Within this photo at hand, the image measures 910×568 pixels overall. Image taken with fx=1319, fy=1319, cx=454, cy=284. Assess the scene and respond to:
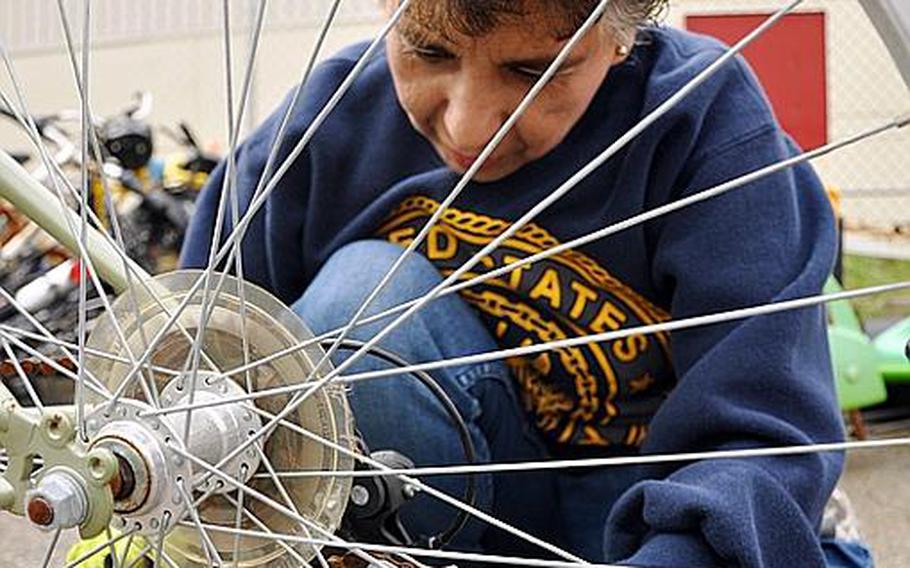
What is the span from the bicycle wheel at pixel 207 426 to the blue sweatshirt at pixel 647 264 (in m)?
0.14

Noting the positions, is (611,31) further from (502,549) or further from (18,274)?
(18,274)

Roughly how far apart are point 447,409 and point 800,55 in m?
1.84

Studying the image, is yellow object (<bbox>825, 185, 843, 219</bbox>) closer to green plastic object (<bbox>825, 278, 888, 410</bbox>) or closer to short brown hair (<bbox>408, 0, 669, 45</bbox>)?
green plastic object (<bbox>825, 278, 888, 410</bbox>)

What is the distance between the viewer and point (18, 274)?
2.18 meters

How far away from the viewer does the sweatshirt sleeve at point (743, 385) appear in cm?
62

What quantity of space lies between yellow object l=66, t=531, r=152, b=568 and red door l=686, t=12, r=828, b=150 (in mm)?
1866

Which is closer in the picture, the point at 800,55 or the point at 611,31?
the point at 611,31

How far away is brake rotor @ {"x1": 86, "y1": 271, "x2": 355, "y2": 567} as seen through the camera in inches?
21.9

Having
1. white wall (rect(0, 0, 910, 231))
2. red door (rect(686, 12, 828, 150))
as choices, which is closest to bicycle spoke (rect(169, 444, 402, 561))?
red door (rect(686, 12, 828, 150))

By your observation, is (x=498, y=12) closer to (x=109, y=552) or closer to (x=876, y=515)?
(x=109, y=552)

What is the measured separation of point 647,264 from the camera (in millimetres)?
807

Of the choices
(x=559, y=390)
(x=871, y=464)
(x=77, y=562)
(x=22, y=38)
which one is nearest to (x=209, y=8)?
(x=22, y=38)

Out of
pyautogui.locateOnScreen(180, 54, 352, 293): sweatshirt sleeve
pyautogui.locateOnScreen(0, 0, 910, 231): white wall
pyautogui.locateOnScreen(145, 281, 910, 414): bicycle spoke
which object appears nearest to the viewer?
pyautogui.locateOnScreen(145, 281, 910, 414): bicycle spoke

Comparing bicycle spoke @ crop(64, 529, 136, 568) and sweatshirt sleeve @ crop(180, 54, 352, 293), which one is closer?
bicycle spoke @ crop(64, 529, 136, 568)
